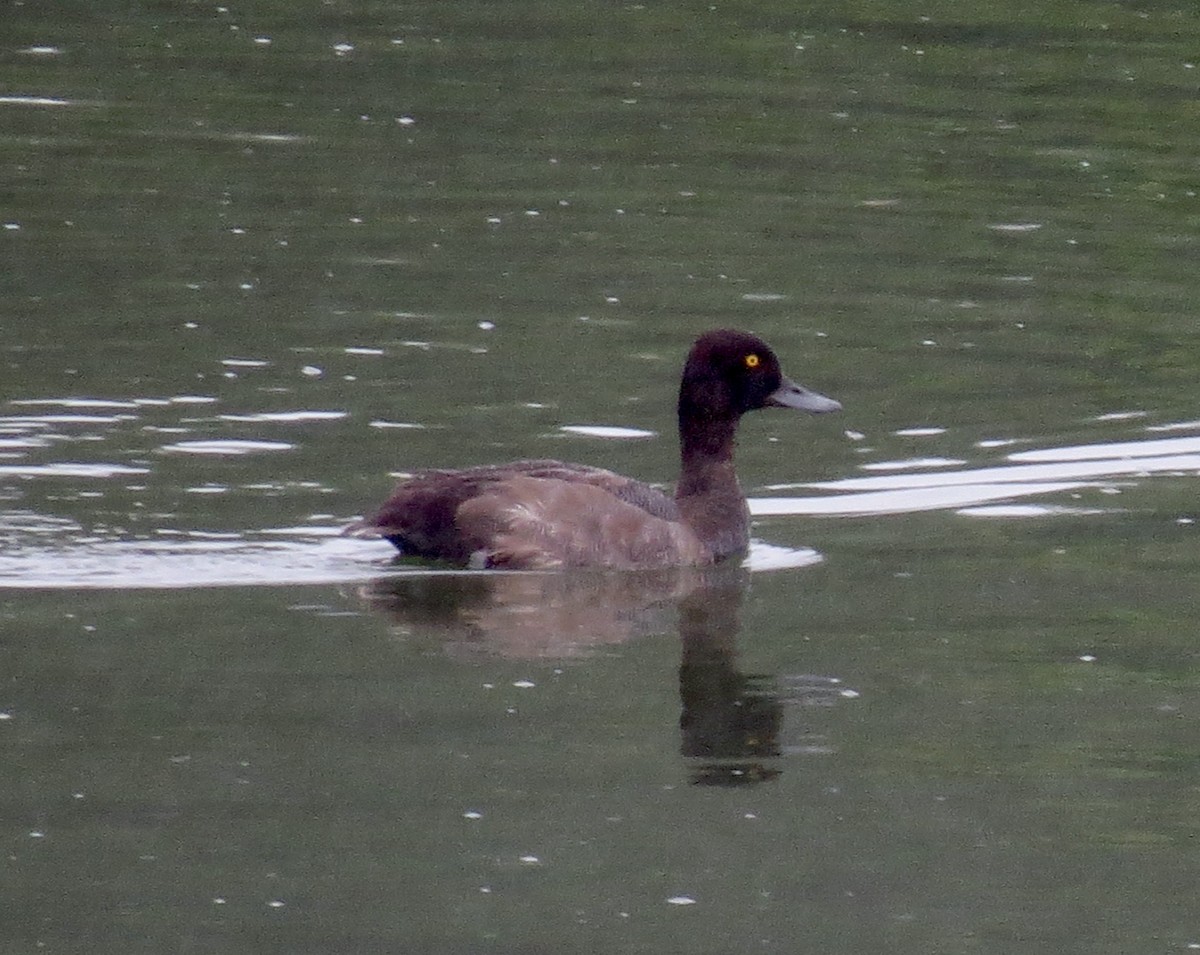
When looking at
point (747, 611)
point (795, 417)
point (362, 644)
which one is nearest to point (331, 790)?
point (362, 644)

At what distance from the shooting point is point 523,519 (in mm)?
11375

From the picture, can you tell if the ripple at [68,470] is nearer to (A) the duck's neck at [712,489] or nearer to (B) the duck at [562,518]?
(B) the duck at [562,518]

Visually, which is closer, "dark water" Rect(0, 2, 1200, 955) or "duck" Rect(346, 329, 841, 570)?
"dark water" Rect(0, 2, 1200, 955)

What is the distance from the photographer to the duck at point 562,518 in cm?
1138

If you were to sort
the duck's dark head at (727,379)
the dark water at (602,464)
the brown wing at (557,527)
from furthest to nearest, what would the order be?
the duck's dark head at (727,379) < the brown wing at (557,527) < the dark water at (602,464)

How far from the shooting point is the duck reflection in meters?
9.34

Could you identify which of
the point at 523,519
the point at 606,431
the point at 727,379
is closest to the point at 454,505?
the point at 523,519

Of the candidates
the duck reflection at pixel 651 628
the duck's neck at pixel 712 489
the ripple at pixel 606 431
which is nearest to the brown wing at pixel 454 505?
the duck reflection at pixel 651 628

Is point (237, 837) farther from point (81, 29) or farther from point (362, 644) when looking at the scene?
point (81, 29)

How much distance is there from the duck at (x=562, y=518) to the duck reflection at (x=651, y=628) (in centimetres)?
9

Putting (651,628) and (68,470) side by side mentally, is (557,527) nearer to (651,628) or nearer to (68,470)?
(651,628)

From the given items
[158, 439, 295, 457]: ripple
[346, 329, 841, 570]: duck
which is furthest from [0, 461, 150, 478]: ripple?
[346, 329, 841, 570]: duck

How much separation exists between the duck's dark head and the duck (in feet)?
0.09

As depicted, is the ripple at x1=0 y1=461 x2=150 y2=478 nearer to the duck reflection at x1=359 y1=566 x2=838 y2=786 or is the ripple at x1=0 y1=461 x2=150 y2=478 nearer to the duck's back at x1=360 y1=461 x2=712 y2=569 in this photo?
the duck's back at x1=360 y1=461 x2=712 y2=569
